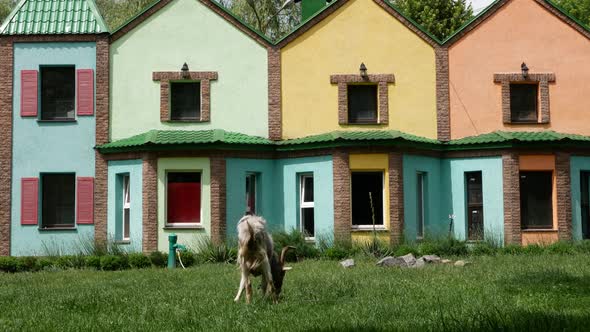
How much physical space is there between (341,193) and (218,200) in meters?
3.58

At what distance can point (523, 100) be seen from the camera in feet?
80.3

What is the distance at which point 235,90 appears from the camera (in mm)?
23953

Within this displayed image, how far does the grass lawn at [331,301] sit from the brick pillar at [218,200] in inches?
234

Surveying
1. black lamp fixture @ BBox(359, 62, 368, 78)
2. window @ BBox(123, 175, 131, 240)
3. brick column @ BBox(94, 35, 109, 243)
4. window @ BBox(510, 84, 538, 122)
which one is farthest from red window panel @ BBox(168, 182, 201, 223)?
window @ BBox(510, 84, 538, 122)

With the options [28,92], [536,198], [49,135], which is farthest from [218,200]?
[536,198]

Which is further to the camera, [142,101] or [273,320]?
[142,101]

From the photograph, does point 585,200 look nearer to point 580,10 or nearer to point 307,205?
point 307,205

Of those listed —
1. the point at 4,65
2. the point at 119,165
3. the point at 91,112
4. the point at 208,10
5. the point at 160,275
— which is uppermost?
the point at 208,10

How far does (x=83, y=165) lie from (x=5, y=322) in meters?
14.7

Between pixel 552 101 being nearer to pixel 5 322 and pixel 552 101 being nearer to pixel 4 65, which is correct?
pixel 4 65

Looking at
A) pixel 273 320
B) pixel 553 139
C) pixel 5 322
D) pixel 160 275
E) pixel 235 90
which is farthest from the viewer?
pixel 235 90

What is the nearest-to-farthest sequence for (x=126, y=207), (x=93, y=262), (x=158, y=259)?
Result: 1. (x=93, y=262)
2. (x=158, y=259)
3. (x=126, y=207)

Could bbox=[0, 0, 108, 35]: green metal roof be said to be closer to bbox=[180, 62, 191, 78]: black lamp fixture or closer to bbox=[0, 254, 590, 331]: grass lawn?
bbox=[180, 62, 191, 78]: black lamp fixture

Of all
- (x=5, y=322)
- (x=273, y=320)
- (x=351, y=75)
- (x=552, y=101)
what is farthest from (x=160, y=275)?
(x=552, y=101)
